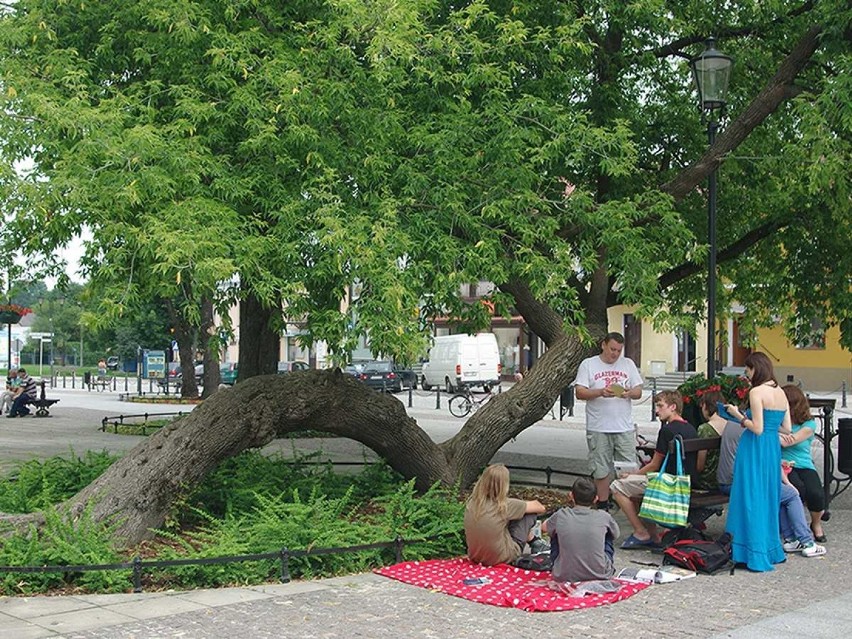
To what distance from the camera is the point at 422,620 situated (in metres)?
6.52

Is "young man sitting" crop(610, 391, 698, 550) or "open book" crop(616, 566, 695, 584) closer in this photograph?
"open book" crop(616, 566, 695, 584)

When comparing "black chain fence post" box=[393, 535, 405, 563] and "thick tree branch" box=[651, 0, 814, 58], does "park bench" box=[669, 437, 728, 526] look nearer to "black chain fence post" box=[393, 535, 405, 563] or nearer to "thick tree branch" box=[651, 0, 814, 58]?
"black chain fence post" box=[393, 535, 405, 563]

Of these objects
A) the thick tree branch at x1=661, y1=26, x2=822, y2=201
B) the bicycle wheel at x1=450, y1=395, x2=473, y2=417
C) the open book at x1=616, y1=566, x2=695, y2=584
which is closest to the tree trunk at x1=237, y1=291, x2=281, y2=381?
the thick tree branch at x1=661, y1=26, x2=822, y2=201

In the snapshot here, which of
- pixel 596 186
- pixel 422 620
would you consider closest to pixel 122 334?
pixel 596 186

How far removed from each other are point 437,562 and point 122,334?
6747 centimetres

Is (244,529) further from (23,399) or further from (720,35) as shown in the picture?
(23,399)

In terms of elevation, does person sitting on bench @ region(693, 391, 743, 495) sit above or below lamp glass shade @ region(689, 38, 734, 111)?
below

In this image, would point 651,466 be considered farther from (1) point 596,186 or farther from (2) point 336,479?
(1) point 596,186

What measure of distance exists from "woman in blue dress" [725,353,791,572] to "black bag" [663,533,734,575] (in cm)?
14

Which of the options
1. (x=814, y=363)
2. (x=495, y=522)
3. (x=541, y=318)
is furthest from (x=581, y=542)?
(x=814, y=363)

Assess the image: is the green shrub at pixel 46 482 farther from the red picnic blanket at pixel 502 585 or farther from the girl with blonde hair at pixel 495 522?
the girl with blonde hair at pixel 495 522

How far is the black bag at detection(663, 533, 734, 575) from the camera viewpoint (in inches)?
316

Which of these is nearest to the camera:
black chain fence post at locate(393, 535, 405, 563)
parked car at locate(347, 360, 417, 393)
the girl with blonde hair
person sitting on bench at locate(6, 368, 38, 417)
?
the girl with blonde hair

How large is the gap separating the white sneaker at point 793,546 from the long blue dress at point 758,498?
611 mm
